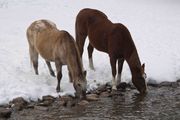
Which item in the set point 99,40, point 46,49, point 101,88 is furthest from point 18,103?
point 99,40

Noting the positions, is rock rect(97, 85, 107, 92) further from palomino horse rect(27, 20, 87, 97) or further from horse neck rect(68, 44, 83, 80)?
horse neck rect(68, 44, 83, 80)

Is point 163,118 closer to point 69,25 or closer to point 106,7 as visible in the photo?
point 69,25

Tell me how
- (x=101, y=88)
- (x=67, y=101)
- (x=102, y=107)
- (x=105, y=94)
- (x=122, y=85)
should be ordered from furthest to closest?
(x=122, y=85) → (x=101, y=88) → (x=105, y=94) → (x=67, y=101) → (x=102, y=107)

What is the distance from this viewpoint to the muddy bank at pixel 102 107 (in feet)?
27.5

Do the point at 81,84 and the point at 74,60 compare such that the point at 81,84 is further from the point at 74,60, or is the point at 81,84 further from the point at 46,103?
the point at 46,103

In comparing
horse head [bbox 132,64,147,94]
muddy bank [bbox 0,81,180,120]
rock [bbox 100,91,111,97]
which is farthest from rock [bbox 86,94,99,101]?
horse head [bbox 132,64,147,94]

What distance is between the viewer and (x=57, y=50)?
9.90 meters

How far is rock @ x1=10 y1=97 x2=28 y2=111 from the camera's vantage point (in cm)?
870

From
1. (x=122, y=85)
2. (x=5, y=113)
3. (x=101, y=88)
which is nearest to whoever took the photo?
(x=5, y=113)

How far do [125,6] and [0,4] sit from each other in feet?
26.3

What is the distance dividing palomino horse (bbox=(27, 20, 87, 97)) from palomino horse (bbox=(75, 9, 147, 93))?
111 centimetres

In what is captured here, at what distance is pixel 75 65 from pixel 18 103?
5.11 feet

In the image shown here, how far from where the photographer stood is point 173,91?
10492 millimetres

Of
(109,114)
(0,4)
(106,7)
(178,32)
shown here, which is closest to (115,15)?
(106,7)
